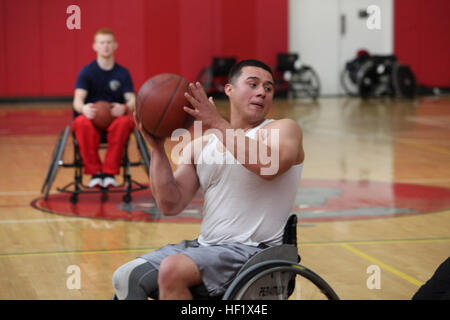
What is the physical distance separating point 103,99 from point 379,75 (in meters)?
13.2

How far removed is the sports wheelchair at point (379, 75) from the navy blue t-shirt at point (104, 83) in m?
12.8

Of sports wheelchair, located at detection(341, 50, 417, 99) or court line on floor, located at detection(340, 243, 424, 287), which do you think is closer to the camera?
court line on floor, located at detection(340, 243, 424, 287)

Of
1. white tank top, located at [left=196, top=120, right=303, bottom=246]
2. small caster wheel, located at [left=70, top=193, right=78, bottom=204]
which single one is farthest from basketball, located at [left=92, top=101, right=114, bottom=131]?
white tank top, located at [left=196, top=120, right=303, bottom=246]

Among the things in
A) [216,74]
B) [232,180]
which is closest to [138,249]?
[232,180]

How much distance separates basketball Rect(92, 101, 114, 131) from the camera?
6098 mm

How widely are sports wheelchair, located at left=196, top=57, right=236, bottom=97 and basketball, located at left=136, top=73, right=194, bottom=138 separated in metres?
14.8

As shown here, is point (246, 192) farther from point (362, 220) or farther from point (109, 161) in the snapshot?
point (109, 161)

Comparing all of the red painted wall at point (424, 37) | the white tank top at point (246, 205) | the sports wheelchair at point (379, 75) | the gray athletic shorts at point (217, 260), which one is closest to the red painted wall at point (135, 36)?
the sports wheelchair at point (379, 75)

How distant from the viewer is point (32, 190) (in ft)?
22.6

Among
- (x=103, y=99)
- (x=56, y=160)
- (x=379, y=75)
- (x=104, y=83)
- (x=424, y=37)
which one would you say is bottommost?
(x=56, y=160)

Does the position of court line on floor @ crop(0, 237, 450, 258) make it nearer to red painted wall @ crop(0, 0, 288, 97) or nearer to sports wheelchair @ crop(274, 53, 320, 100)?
red painted wall @ crop(0, 0, 288, 97)

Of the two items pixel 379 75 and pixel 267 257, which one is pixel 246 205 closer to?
pixel 267 257

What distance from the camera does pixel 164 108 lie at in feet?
8.59
